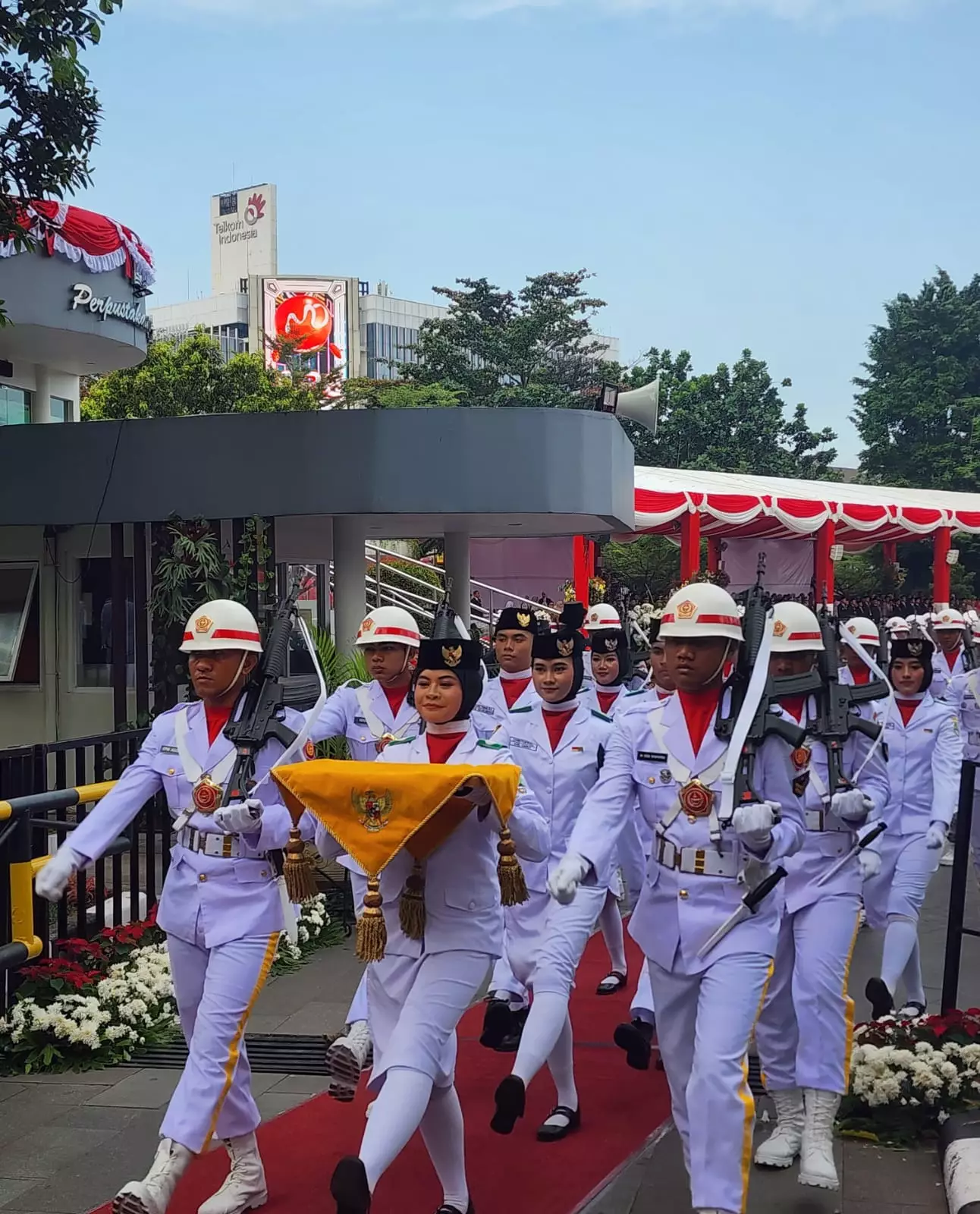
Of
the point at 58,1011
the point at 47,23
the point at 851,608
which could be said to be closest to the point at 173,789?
the point at 58,1011

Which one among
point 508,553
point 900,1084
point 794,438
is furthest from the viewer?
point 794,438

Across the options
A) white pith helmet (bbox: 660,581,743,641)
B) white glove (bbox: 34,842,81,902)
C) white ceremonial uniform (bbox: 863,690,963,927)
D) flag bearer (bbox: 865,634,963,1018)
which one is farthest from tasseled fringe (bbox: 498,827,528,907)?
white ceremonial uniform (bbox: 863,690,963,927)

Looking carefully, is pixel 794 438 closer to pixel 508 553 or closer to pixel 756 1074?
pixel 508 553

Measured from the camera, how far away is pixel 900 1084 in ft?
18.4

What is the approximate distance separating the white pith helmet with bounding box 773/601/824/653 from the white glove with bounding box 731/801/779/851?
5.09 feet

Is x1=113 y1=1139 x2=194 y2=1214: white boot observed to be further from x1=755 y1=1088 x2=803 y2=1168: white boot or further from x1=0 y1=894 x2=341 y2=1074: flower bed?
x1=0 y1=894 x2=341 y2=1074: flower bed

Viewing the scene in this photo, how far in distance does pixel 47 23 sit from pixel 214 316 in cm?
9147

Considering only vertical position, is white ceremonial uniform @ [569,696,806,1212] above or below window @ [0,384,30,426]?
below

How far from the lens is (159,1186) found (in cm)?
446

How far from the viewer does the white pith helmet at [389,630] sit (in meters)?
6.97

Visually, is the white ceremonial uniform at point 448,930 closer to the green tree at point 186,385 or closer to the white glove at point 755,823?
the white glove at point 755,823

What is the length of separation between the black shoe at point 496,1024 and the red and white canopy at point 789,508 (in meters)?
17.7

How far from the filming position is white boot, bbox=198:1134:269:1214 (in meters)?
4.84

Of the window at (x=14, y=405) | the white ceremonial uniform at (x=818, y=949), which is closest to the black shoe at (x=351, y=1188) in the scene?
the white ceremonial uniform at (x=818, y=949)
